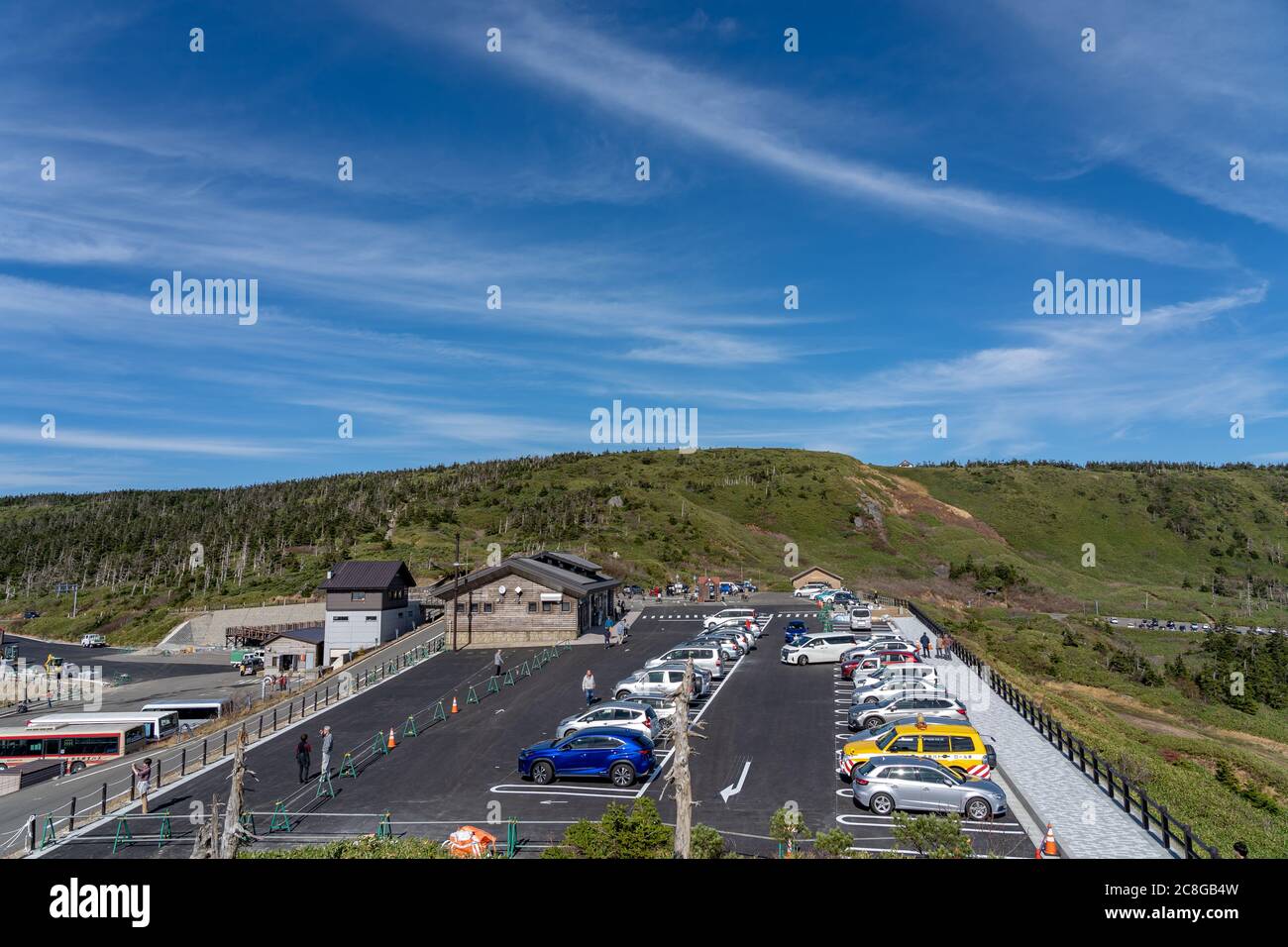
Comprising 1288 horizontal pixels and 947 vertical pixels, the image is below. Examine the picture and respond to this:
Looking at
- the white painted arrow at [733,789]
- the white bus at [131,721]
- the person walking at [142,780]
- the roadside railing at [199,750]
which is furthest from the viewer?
the white bus at [131,721]

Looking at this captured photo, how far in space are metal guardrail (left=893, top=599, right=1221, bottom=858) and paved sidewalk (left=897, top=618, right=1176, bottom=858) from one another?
235mm

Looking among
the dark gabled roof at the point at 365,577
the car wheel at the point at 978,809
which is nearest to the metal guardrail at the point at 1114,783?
the car wheel at the point at 978,809

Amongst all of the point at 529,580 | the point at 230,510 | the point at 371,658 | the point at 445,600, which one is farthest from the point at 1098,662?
the point at 230,510

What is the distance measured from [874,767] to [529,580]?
122 feet

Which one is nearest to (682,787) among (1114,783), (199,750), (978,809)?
(978,809)

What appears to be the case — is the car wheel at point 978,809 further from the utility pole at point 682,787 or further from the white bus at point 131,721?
the white bus at point 131,721

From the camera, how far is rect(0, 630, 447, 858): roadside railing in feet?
82.2

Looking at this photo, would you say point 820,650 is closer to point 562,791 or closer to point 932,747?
point 932,747

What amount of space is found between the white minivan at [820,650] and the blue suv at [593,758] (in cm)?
2153

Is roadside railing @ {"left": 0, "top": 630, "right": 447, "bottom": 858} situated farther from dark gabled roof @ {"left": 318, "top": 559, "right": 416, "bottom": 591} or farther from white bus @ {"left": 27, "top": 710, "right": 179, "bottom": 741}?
dark gabled roof @ {"left": 318, "top": 559, "right": 416, "bottom": 591}

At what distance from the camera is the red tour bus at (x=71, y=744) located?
4322 cm

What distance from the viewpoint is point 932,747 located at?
24.9m

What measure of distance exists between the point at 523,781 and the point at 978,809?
13324 millimetres
